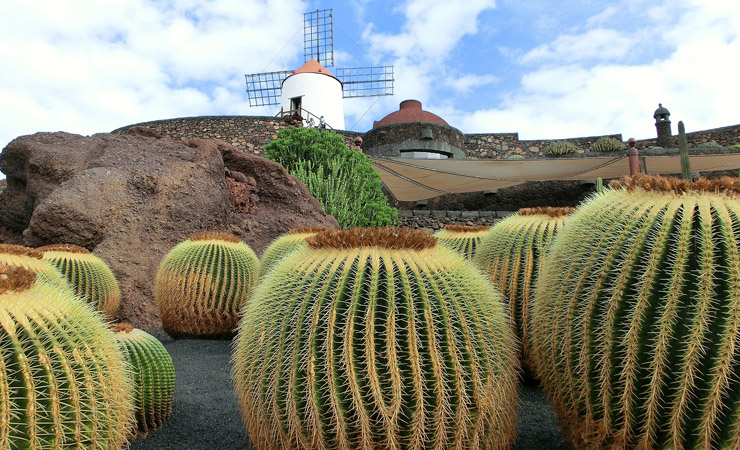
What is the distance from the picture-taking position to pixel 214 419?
9.31 ft

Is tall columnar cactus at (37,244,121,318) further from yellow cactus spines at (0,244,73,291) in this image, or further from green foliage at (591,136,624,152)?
green foliage at (591,136,624,152)

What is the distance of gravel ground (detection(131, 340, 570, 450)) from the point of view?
7.91 feet

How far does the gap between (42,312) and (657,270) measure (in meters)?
1.95

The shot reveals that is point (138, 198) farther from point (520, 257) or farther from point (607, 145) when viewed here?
point (607, 145)

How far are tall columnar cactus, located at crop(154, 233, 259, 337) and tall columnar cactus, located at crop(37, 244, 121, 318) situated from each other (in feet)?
1.43

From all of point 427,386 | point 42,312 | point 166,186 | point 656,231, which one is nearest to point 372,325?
point 427,386

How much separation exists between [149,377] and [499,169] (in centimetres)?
899

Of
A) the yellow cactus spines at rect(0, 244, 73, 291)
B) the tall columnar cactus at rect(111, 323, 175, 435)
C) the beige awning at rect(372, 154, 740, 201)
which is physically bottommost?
the tall columnar cactus at rect(111, 323, 175, 435)

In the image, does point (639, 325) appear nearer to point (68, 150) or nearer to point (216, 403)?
point (216, 403)

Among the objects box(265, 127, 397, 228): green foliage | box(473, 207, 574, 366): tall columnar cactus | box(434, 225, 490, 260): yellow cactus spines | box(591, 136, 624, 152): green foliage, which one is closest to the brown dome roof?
box(591, 136, 624, 152): green foliage

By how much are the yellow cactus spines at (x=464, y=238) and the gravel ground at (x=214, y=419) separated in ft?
3.48

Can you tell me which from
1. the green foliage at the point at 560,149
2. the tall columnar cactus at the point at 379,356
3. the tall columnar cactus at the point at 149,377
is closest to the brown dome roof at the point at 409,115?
the green foliage at the point at 560,149

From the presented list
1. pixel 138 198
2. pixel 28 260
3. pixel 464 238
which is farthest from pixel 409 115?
pixel 28 260

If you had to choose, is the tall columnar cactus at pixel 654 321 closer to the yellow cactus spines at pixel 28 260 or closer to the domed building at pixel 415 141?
the yellow cactus spines at pixel 28 260
